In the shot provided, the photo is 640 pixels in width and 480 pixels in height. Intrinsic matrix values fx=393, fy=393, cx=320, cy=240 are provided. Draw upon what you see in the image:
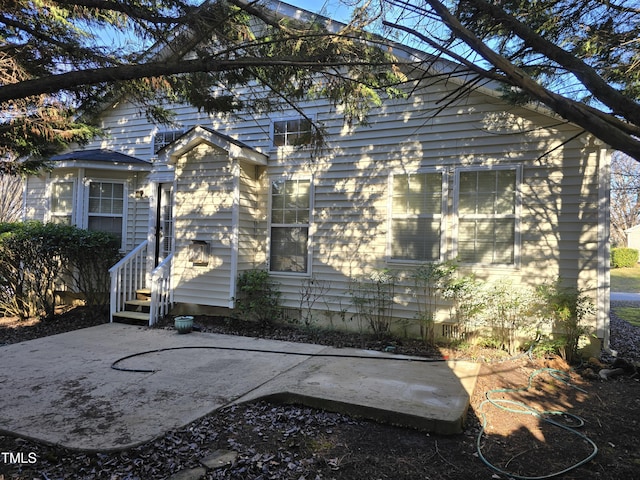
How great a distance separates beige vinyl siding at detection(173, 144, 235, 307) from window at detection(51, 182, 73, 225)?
9.77 ft

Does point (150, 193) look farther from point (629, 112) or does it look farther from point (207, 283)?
point (629, 112)

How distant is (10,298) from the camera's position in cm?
779

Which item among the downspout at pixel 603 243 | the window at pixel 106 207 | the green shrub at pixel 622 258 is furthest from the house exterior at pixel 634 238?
the window at pixel 106 207

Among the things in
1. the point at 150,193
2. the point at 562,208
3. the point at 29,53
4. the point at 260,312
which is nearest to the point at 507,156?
the point at 562,208

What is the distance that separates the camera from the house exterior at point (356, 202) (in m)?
5.61

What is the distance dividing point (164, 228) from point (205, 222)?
1.41 meters

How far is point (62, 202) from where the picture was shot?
8.83m

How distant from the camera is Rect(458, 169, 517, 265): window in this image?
19.3 ft

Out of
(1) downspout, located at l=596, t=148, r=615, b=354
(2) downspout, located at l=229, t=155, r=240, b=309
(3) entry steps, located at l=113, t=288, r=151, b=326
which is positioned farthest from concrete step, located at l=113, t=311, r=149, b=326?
(1) downspout, located at l=596, t=148, r=615, b=354

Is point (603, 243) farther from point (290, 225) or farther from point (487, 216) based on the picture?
point (290, 225)

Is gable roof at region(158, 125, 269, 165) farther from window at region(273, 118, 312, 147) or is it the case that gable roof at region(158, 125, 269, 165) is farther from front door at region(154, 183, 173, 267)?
front door at region(154, 183, 173, 267)

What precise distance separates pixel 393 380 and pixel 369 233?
300cm

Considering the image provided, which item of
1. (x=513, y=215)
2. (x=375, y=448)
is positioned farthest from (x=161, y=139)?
(x=375, y=448)

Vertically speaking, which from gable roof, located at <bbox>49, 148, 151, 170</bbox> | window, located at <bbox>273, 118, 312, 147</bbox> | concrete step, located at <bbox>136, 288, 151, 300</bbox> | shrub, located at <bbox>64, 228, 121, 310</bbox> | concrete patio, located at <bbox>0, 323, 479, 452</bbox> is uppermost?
window, located at <bbox>273, 118, 312, 147</bbox>
